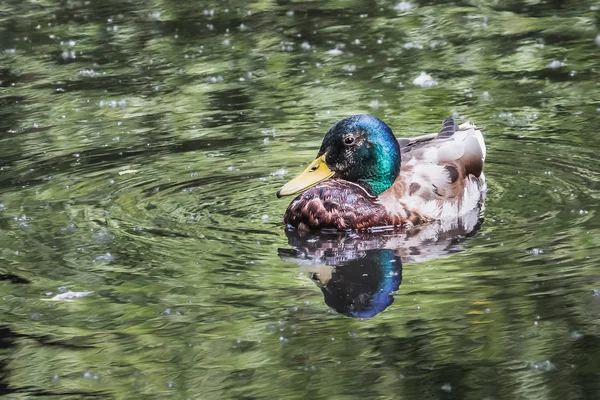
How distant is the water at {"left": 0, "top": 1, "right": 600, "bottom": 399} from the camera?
21.4 ft

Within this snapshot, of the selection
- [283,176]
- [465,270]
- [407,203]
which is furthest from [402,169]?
[465,270]

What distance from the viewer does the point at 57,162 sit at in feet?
36.3

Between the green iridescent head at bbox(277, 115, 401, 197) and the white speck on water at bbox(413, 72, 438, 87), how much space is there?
3847 mm

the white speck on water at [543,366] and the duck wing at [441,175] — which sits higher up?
the white speck on water at [543,366]

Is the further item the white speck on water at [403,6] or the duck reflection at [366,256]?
the white speck on water at [403,6]

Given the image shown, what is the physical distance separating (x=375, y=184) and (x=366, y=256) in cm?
115

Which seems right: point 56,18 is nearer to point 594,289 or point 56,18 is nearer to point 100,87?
point 100,87

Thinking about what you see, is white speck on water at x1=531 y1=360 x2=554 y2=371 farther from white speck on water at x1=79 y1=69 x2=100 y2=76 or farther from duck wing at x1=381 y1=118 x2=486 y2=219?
white speck on water at x1=79 y1=69 x2=100 y2=76

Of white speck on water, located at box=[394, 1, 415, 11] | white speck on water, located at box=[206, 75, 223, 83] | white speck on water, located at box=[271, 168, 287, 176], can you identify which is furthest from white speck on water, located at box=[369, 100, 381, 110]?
white speck on water, located at box=[394, 1, 415, 11]

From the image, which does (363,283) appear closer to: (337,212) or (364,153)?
(337,212)

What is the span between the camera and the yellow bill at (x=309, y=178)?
9.20 meters

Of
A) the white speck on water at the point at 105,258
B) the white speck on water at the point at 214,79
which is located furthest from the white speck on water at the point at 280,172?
the white speck on water at the point at 214,79

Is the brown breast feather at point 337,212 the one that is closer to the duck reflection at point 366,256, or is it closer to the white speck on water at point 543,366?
the duck reflection at point 366,256

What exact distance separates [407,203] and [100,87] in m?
5.80
